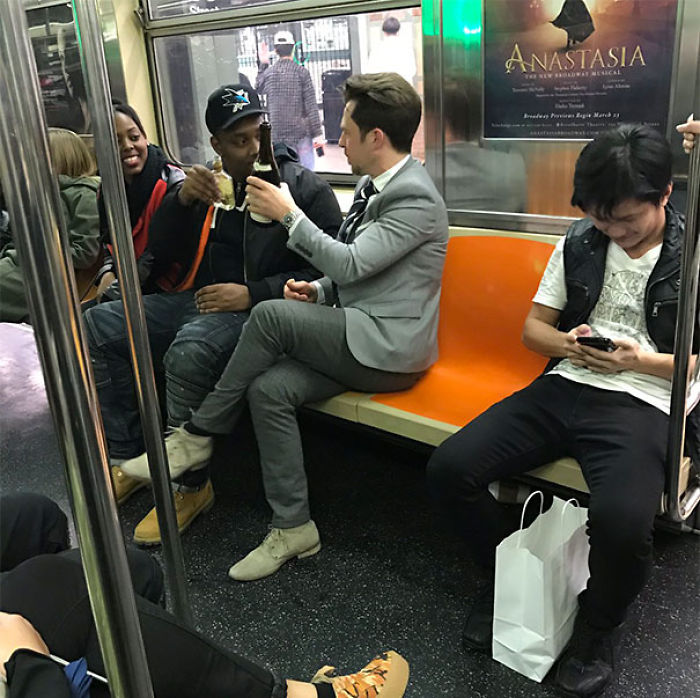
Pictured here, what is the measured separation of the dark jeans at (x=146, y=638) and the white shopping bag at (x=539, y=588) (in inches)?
25.4

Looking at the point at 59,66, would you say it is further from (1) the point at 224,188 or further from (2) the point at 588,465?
(1) the point at 224,188

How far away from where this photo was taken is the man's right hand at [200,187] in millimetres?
2916

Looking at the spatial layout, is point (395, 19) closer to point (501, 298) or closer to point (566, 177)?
point (566, 177)

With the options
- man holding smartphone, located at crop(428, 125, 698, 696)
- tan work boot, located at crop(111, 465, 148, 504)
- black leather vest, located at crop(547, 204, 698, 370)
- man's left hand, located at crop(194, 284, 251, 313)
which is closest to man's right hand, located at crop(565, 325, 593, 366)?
man holding smartphone, located at crop(428, 125, 698, 696)

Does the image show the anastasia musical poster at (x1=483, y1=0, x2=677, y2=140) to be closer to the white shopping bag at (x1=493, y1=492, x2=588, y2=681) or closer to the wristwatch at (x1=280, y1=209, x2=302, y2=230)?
the wristwatch at (x1=280, y1=209, x2=302, y2=230)

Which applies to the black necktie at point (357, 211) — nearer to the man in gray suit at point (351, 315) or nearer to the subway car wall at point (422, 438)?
→ the man in gray suit at point (351, 315)

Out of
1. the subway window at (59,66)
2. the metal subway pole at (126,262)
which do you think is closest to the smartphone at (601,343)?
the metal subway pole at (126,262)

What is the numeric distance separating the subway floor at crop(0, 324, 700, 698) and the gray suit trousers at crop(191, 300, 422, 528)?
0.80 feet

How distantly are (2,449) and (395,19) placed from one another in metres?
2.52

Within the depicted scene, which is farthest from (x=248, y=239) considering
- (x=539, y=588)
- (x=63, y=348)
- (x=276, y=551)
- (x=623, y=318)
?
(x=63, y=348)

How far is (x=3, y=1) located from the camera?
1.61ft

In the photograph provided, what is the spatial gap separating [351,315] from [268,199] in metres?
0.48

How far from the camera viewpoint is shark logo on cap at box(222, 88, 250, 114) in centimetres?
272

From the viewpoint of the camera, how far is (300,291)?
261 centimetres
